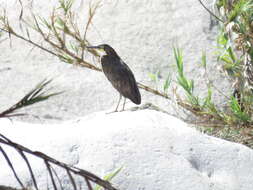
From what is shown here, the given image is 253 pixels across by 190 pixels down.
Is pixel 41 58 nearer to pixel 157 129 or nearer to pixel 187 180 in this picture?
pixel 157 129

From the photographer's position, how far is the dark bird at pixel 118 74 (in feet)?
14.4

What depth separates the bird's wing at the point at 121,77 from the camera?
173 inches

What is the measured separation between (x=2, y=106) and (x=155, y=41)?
1.40 m

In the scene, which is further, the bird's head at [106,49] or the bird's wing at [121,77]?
the bird's head at [106,49]

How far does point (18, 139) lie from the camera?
10.8 ft

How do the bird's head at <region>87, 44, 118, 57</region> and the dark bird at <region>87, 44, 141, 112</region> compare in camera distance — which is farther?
the bird's head at <region>87, 44, 118, 57</region>

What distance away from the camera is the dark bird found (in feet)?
14.4

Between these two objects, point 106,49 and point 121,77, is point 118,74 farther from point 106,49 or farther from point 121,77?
point 106,49

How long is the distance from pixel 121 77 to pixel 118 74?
0.13ft

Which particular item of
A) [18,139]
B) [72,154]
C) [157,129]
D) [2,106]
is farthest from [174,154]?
[2,106]

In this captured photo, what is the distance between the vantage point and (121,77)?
15.0 ft

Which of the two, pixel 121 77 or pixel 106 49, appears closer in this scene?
pixel 121 77

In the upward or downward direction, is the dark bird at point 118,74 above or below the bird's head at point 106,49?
below

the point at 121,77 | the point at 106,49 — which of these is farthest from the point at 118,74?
the point at 106,49
